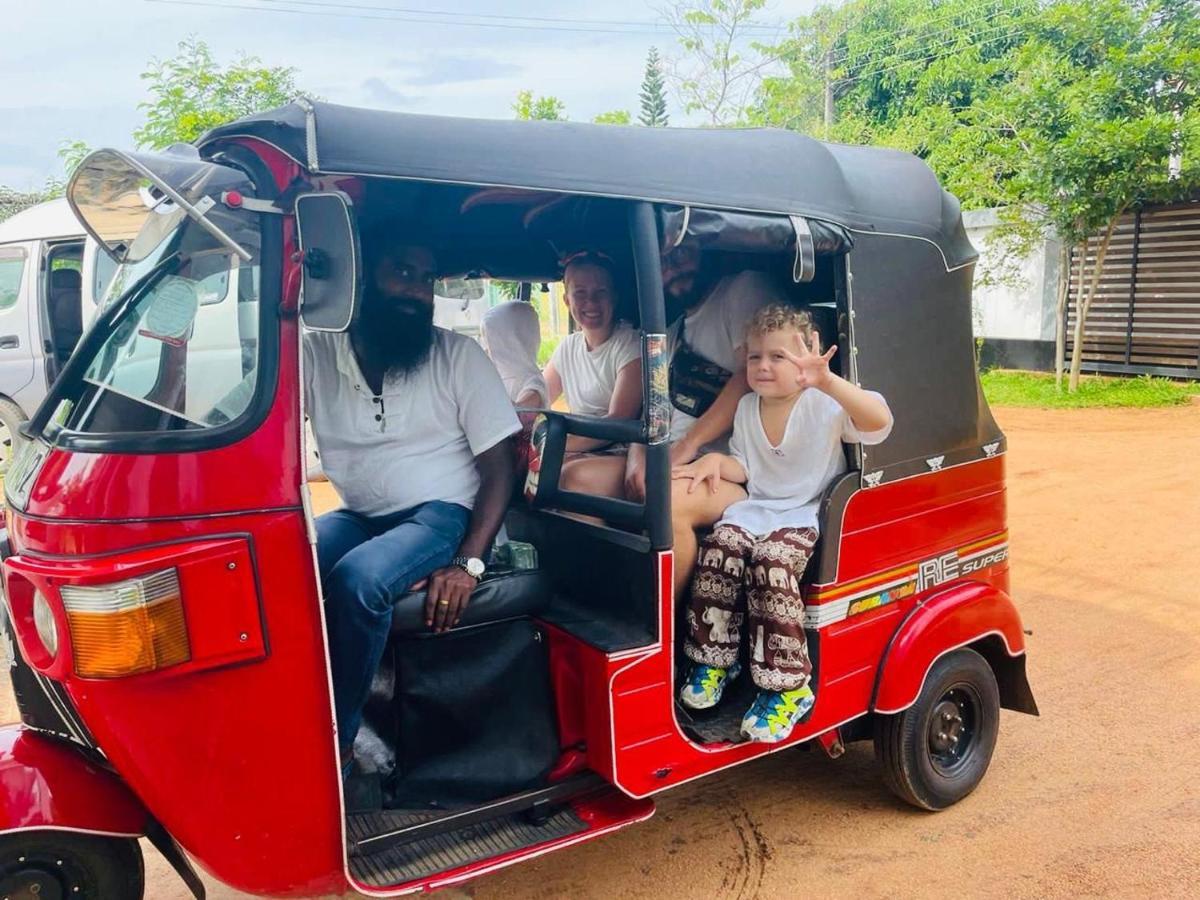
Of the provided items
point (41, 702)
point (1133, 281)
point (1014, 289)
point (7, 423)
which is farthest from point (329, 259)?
point (1014, 289)

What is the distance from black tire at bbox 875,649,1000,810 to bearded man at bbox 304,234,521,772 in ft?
5.37

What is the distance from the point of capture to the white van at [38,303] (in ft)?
28.8

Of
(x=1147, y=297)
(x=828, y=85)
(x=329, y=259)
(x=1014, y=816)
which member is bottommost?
(x=1014, y=816)

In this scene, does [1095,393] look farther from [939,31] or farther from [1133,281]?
[939,31]

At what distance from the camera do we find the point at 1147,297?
13.4m

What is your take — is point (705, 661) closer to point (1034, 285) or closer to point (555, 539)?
point (555, 539)

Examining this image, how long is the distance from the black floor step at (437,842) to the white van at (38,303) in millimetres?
7409

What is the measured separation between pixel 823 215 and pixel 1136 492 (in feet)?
20.7

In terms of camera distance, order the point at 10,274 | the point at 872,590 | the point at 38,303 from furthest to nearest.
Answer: the point at 10,274 < the point at 38,303 < the point at 872,590

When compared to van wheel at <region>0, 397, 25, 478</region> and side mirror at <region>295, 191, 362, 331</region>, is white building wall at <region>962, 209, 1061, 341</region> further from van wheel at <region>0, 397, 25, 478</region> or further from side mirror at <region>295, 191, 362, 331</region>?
side mirror at <region>295, 191, 362, 331</region>

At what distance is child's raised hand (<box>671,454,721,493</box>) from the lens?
3.26 m

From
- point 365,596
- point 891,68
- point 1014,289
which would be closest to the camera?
point 365,596

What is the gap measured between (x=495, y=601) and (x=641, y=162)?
4.34 feet

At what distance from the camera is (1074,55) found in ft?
47.7
